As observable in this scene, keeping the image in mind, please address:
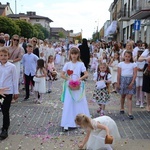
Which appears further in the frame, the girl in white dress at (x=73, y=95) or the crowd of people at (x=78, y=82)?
the girl in white dress at (x=73, y=95)

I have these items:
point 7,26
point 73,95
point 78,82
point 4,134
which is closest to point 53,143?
point 4,134

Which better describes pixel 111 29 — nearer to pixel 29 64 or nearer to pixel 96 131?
pixel 29 64

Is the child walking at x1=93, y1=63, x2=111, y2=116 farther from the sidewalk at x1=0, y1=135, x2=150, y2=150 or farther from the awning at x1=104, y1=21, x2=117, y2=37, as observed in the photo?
the awning at x1=104, y1=21, x2=117, y2=37

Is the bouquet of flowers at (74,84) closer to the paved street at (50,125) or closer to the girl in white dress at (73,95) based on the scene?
the girl in white dress at (73,95)

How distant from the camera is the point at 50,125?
7359 millimetres

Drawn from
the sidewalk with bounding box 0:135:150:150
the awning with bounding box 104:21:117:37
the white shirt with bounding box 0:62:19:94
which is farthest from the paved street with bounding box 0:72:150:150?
the awning with bounding box 104:21:117:37

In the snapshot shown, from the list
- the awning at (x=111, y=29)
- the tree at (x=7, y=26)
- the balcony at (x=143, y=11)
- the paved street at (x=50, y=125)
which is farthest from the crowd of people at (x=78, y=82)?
the tree at (x=7, y=26)

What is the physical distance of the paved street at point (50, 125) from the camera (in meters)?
6.22

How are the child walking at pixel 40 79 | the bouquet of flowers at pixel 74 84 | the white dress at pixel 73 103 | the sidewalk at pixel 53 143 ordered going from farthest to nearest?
the child walking at pixel 40 79 → the white dress at pixel 73 103 → the bouquet of flowers at pixel 74 84 → the sidewalk at pixel 53 143

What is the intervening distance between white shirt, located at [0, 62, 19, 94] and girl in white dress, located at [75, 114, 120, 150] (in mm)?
1815

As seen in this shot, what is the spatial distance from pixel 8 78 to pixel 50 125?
1661 millimetres

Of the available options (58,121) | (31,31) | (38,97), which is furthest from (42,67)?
(31,31)

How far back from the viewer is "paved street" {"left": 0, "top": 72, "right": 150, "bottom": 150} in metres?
6.22

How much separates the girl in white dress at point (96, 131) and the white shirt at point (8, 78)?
182cm
